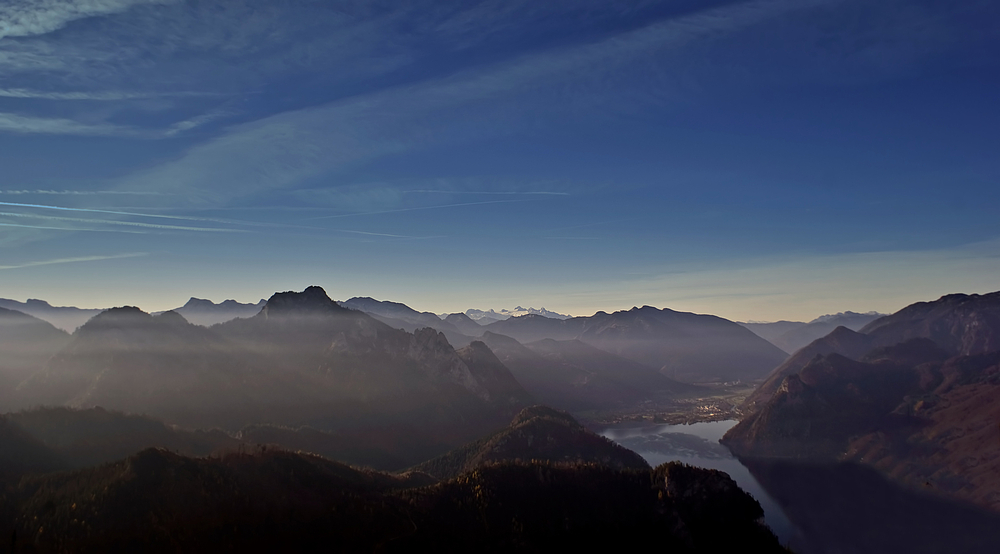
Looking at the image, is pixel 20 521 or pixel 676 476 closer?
pixel 20 521

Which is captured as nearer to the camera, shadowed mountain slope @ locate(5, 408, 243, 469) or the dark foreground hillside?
the dark foreground hillside

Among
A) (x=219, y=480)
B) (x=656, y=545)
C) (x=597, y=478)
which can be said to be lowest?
(x=656, y=545)

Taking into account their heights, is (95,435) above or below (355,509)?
above

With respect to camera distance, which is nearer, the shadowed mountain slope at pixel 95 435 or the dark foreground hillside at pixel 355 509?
the dark foreground hillside at pixel 355 509

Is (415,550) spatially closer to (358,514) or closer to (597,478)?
(358,514)

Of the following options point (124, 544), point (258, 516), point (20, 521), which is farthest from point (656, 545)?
point (20, 521)

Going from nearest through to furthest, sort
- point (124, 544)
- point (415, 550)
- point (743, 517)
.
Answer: point (124, 544)
point (415, 550)
point (743, 517)

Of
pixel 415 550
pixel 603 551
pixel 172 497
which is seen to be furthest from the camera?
pixel 603 551

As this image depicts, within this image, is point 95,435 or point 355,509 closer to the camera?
point 355,509
